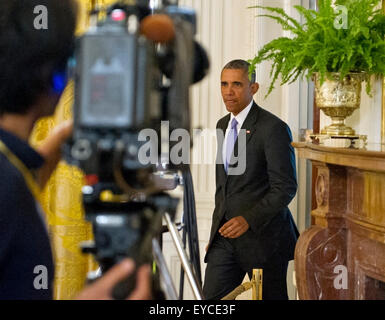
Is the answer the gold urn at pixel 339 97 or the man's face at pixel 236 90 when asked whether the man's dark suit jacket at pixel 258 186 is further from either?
the gold urn at pixel 339 97

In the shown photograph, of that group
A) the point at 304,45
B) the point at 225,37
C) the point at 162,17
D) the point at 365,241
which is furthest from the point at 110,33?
the point at 365,241

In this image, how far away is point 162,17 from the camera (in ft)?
1.50

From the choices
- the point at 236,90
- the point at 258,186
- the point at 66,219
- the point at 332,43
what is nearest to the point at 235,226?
the point at 258,186

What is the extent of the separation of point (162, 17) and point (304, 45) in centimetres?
68

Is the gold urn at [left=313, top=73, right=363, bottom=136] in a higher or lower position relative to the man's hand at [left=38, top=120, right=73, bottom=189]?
higher

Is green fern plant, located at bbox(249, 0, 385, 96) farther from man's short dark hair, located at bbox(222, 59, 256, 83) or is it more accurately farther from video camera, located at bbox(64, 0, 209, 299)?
video camera, located at bbox(64, 0, 209, 299)

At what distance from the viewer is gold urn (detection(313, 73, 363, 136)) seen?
1.14 meters

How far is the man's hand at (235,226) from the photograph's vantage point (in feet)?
2.74

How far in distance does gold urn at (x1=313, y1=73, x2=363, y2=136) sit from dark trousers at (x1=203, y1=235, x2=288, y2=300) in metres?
0.30

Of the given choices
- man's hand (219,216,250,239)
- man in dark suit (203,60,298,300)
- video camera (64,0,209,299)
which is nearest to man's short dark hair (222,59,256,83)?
man in dark suit (203,60,298,300)

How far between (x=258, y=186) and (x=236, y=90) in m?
0.13

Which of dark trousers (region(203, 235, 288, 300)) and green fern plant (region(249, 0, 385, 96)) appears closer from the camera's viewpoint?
dark trousers (region(203, 235, 288, 300))

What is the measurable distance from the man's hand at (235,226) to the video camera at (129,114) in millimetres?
354
